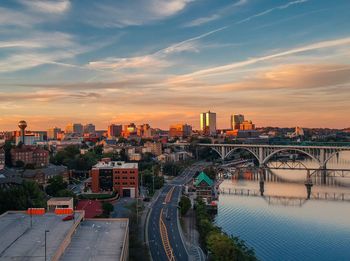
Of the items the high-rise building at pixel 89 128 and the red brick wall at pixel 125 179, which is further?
the high-rise building at pixel 89 128

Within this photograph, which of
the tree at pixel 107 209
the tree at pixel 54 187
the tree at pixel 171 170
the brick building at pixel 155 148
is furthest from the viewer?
the brick building at pixel 155 148

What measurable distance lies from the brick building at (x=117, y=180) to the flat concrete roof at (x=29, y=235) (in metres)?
12.9

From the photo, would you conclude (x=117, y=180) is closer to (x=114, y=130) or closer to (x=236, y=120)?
(x=114, y=130)

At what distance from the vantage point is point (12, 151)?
148 ft

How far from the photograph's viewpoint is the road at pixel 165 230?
17000 millimetres

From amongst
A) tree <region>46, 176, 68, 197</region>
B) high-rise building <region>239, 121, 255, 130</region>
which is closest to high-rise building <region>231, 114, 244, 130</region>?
high-rise building <region>239, 121, 255, 130</region>

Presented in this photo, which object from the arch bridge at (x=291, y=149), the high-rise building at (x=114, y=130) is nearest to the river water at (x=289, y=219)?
the arch bridge at (x=291, y=149)

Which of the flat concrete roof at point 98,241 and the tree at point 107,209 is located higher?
the flat concrete roof at point 98,241

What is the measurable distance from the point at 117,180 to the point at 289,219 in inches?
505

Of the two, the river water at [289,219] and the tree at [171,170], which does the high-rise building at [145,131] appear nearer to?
the tree at [171,170]

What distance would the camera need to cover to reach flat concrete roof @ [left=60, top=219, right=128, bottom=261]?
12670mm

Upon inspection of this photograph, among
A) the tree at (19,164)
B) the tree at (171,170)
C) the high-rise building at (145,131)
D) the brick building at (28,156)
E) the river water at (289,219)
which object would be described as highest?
the high-rise building at (145,131)

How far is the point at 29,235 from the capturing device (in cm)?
1426

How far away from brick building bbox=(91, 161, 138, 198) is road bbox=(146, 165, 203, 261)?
2.30 meters
